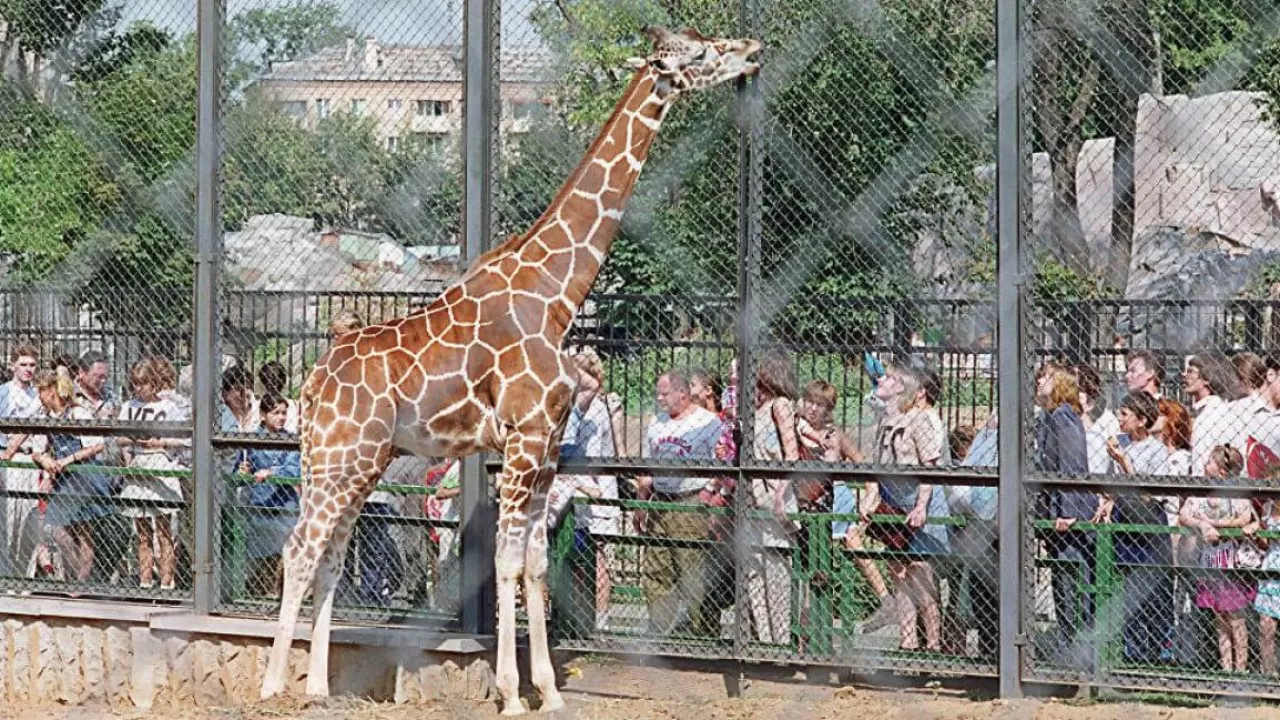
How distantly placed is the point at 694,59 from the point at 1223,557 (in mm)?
Result: 2902

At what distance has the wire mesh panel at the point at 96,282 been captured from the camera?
9570 mm

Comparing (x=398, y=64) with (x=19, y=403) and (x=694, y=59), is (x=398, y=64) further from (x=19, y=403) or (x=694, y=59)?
(x=19, y=403)

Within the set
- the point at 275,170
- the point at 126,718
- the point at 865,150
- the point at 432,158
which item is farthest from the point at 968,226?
the point at 126,718

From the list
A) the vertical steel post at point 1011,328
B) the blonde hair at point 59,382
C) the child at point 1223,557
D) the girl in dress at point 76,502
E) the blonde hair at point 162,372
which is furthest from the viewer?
the blonde hair at point 59,382

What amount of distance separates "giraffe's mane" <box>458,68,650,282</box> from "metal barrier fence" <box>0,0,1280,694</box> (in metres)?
0.04

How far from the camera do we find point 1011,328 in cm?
769

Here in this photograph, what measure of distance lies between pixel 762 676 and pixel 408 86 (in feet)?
9.64

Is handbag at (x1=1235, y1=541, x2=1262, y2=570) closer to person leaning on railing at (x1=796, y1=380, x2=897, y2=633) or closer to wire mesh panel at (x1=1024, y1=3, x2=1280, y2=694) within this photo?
wire mesh panel at (x1=1024, y1=3, x2=1280, y2=694)

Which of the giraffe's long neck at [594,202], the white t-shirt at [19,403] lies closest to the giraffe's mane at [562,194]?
the giraffe's long neck at [594,202]

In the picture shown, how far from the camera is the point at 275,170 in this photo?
9.29 m

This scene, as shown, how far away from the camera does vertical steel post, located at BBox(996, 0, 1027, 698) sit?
7.68m

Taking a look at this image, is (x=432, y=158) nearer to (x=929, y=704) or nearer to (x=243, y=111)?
(x=243, y=111)

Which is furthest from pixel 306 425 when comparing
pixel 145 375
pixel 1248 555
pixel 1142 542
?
pixel 1248 555

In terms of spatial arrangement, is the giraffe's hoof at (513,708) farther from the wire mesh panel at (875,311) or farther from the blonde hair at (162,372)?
the blonde hair at (162,372)
